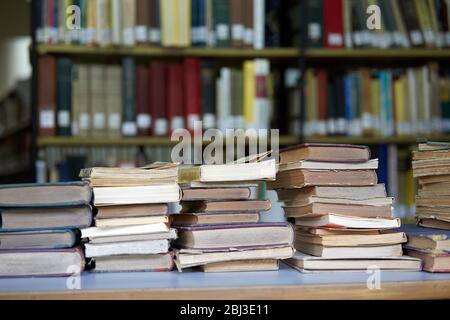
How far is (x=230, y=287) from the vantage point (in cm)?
91

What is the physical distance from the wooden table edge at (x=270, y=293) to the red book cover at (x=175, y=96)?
1.75 metres

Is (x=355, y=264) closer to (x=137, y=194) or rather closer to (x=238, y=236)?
(x=238, y=236)

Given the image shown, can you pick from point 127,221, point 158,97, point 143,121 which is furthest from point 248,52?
point 127,221

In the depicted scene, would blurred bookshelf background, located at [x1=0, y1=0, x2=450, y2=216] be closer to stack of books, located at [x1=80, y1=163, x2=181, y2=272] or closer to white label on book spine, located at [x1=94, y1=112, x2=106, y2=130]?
white label on book spine, located at [x1=94, y1=112, x2=106, y2=130]

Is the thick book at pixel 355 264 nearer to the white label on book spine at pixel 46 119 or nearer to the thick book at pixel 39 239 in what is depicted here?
the thick book at pixel 39 239

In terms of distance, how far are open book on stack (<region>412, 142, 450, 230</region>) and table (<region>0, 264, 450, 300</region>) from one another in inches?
9.4

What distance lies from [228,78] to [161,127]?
0.35m

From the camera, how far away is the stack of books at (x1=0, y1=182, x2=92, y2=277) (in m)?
0.98

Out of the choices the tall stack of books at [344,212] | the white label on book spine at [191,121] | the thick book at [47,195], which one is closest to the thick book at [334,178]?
the tall stack of books at [344,212]

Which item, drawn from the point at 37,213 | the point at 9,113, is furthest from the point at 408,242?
the point at 9,113

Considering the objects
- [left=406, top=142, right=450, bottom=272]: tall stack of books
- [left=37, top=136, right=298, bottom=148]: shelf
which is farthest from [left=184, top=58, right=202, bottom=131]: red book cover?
[left=406, top=142, right=450, bottom=272]: tall stack of books
